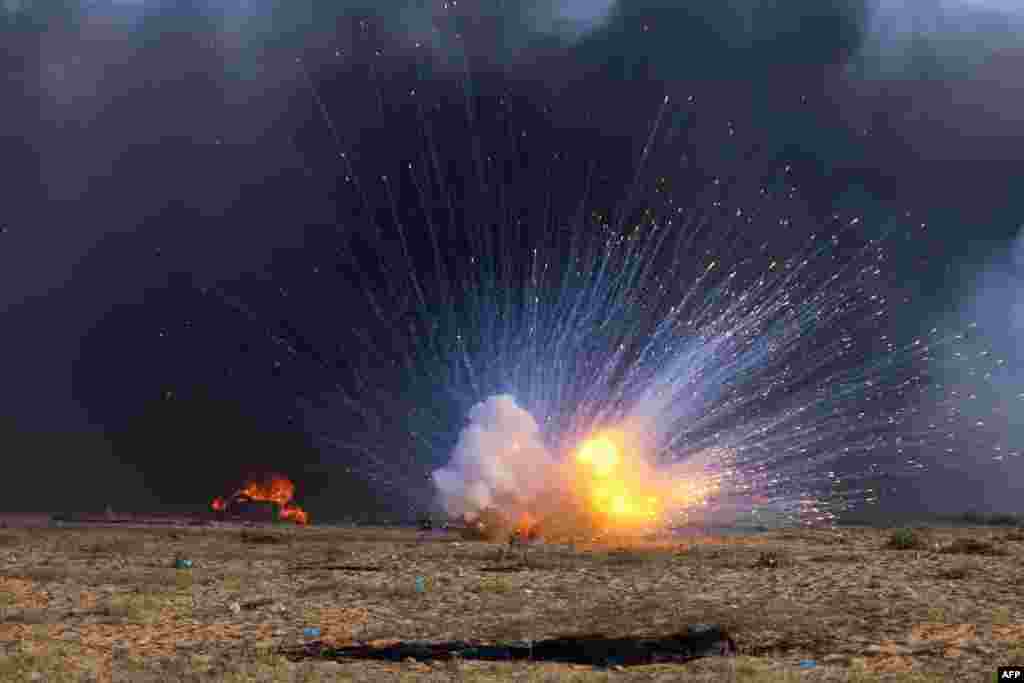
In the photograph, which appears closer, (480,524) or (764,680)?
(764,680)

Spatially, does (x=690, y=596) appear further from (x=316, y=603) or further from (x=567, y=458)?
(x=567, y=458)

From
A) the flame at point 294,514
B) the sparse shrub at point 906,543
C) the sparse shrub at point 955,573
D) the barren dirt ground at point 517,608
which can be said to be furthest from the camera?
the flame at point 294,514

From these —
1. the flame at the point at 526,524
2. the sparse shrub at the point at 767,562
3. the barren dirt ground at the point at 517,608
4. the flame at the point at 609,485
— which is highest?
the flame at the point at 609,485

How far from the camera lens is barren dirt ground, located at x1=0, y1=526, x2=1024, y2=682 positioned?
1847 cm

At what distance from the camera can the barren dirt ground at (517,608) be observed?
60.6ft

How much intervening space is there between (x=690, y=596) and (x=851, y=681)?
10552mm

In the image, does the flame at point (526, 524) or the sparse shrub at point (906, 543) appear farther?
the flame at point (526, 524)

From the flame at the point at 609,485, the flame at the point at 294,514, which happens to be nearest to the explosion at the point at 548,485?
the flame at the point at 609,485

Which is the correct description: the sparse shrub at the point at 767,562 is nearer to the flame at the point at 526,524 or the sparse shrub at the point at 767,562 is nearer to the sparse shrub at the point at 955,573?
the sparse shrub at the point at 955,573

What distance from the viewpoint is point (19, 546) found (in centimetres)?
4991

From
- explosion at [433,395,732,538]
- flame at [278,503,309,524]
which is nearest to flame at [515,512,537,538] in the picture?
explosion at [433,395,732,538]

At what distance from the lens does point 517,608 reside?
1035 inches

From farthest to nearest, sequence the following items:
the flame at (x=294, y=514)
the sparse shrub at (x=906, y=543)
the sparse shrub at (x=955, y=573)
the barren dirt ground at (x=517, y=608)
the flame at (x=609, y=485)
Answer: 1. the flame at (x=294, y=514)
2. the flame at (x=609, y=485)
3. the sparse shrub at (x=906, y=543)
4. the sparse shrub at (x=955, y=573)
5. the barren dirt ground at (x=517, y=608)

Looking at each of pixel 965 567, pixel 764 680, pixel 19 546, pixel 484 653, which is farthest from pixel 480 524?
pixel 764 680
